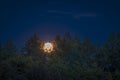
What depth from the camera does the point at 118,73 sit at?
23.7 metres

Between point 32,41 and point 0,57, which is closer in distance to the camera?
point 0,57

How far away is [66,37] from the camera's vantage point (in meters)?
46.2

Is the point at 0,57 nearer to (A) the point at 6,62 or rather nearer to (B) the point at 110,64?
(A) the point at 6,62

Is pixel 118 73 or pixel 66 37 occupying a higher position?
pixel 66 37

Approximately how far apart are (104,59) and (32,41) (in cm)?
1583

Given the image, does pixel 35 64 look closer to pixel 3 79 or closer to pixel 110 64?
pixel 3 79

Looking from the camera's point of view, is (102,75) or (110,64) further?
(110,64)

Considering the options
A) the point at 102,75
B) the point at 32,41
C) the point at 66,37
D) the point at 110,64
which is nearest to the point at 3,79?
the point at 102,75

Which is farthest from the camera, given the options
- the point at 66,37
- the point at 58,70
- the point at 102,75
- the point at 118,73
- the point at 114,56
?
the point at 66,37

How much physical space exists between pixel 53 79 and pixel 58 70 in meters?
1.36

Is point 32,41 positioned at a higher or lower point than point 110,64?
higher

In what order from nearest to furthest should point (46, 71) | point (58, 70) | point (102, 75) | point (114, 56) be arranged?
point (46, 71) < point (58, 70) < point (102, 75) < point (114, 56)

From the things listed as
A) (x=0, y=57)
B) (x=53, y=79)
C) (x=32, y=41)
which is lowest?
(x=53, y=79)

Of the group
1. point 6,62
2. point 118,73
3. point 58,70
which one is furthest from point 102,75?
point 6,62
